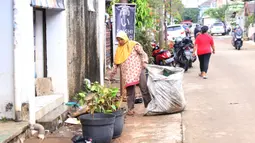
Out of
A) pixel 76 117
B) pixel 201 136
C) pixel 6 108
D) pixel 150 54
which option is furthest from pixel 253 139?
pixel 150 54

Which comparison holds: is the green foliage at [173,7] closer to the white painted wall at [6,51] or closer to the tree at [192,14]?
the white painted wall at [6,51]

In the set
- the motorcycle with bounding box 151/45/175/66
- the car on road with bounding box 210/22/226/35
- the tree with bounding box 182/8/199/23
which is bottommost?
the motorcycle with bounding box 151/45/175/66

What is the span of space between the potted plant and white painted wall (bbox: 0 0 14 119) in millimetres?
1022

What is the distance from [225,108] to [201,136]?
7.52 feet

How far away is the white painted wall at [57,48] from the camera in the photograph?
26.9 ft

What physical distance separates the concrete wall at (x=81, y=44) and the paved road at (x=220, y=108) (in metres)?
2.26

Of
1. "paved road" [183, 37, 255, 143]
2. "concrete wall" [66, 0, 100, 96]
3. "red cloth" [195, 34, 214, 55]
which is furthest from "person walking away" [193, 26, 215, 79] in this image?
"concrete wall" [66, 0, 100, 96]

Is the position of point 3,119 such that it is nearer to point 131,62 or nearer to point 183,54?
point 131,62

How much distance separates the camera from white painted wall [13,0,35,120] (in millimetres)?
6219

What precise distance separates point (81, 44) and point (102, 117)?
3.31 m

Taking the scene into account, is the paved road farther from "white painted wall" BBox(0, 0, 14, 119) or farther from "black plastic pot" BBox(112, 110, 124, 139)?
"white painted wall" BBox(0, 0, 14, 119)

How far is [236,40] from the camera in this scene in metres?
27.3

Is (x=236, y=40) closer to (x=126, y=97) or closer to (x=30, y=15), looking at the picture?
(x=126, y=97)

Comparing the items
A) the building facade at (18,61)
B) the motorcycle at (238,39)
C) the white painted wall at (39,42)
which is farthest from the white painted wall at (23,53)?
the motorcycle at (238,39)
